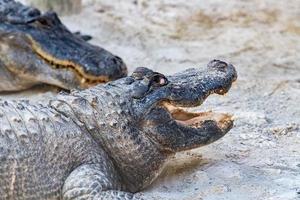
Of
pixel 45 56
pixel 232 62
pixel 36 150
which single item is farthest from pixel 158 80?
pixel 232 62

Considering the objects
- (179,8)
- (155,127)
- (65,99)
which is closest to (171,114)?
(155,127)

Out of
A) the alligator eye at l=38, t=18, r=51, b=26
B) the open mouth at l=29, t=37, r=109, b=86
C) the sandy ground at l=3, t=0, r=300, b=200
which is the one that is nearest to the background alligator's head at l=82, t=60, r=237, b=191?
the sandy ground at l=3, t=0, r=300, b=200

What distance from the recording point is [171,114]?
4027 mm

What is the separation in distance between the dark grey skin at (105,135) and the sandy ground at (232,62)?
19 cm

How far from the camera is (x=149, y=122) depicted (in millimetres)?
3879

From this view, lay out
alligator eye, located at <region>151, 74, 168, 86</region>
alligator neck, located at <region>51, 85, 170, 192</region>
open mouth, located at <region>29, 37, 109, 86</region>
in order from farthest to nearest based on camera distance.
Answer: open mouth, located at <region>29, 37, 109, 86</region> < alligator eye, located at <region>151, 74, 168, 86</region> < alligator neck, located at <region>51, 85, 170, 192</region>

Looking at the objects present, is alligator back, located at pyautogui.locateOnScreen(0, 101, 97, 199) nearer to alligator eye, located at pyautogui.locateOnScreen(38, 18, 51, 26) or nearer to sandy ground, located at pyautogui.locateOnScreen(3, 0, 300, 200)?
sandy ground, located at pyautogui.locateOnScreen(3, 0, 300, 200)

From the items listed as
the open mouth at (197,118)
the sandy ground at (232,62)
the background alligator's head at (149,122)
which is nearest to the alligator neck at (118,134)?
the background alligator's head at (149,122)

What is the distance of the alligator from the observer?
5.65 metres

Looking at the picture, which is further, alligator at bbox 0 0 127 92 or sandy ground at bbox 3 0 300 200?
alligator at bbox 0 0 127 92

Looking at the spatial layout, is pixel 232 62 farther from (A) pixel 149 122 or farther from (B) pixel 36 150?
(B) pixel 36 150

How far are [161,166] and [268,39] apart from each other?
127 inches

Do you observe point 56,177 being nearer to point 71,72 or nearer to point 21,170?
point 21,170

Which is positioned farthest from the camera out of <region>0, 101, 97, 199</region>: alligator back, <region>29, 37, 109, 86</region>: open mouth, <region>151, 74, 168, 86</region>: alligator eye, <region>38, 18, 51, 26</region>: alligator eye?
<region>38, 18, 51, 26</region>: alligator eye
